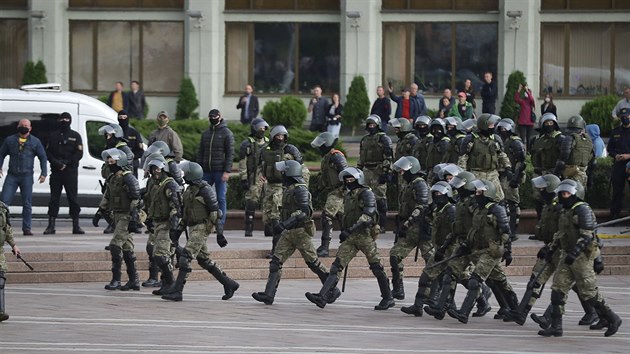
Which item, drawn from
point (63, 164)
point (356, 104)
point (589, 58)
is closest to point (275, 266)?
point (63, 164)

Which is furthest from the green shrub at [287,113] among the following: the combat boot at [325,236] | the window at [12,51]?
the combat boot at [325,236]

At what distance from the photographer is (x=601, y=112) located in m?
41.5

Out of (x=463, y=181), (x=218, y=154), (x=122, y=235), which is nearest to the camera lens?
(x=463, y=181)

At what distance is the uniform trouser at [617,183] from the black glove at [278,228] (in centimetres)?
648

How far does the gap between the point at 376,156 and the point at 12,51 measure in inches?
874

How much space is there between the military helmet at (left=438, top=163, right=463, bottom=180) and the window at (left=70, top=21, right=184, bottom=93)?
983 inches

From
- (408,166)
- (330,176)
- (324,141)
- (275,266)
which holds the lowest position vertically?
(275,266)

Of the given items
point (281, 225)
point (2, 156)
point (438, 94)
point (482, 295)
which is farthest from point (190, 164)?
point (438, 94)

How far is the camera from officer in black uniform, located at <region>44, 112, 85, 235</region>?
2797cm

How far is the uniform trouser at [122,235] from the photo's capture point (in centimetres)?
2370

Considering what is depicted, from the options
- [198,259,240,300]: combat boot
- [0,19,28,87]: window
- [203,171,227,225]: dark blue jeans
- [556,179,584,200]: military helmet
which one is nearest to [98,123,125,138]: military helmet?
[203,171,227,225]: dark blue jeans

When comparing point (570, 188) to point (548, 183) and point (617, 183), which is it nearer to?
point (548, 183)

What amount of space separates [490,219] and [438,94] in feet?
81.8

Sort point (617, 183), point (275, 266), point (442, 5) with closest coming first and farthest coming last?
point (275, 266) → point (617, 183) → point (442, 5)
